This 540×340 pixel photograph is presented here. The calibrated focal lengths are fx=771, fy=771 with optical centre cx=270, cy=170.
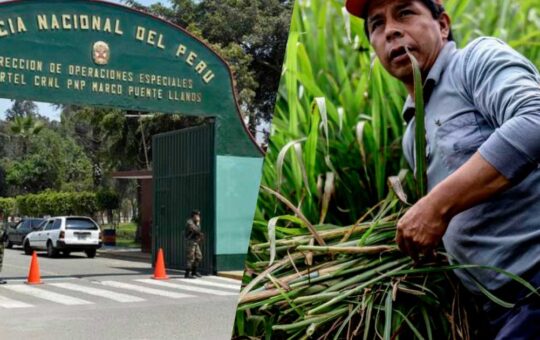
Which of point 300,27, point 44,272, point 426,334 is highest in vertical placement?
point 300,27

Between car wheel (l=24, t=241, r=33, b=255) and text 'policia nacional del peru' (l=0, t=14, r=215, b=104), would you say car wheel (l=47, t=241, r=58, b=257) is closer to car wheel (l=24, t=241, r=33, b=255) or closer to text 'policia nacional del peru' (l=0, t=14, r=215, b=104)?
car wheel (l=24, t=241, r=33, b=255)

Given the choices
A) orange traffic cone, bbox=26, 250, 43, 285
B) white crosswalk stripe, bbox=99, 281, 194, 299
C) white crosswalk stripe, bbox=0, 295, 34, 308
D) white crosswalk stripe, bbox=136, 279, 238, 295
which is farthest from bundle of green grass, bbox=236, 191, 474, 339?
orange traffic cone, bbox=26, 250, 43, 285

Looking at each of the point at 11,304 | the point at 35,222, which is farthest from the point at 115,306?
the point at 35,222

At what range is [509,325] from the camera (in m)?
0.73

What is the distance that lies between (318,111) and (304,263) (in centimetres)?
17

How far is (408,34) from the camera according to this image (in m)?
0.77

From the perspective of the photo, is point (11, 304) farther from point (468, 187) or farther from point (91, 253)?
point (91, 253)

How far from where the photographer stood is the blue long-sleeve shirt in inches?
27.3

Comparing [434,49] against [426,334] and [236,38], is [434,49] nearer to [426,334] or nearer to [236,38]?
[426,334]

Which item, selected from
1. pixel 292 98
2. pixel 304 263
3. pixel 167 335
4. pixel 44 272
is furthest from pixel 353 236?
pixel 44 272

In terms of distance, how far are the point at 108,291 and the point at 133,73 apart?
190 inches

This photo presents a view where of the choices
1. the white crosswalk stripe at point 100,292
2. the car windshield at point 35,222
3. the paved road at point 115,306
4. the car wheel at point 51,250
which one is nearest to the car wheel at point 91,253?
the car wheel at point 51,250

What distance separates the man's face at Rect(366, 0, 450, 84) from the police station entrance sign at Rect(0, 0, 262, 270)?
1321 centimetres

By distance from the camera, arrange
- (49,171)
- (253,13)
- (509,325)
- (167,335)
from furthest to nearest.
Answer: (49,171) < (253,13) < (167,335) < (509,325)
